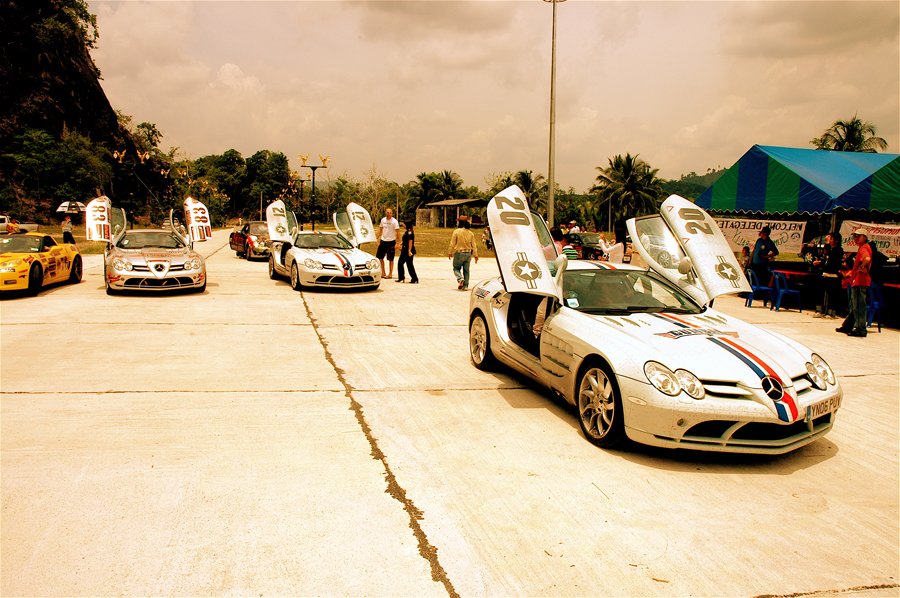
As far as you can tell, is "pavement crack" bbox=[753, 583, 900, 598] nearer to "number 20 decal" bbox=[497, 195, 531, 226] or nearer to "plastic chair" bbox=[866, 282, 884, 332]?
"number 20 decal" bbox=[497, 195, 531, 226]

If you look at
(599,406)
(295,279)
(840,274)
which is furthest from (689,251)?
(295,279)

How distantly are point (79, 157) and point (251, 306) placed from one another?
4360 cm

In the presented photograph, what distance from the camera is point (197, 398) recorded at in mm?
5945

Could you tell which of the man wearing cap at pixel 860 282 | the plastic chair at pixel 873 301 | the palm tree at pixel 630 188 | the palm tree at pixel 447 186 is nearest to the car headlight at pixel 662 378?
the man wearing cap at pixel 860 282

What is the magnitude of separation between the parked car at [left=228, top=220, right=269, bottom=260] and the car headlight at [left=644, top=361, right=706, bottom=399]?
2090 centimetres

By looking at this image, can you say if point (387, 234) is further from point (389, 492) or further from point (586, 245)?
point (586, 245)

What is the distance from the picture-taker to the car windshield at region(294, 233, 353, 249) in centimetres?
1492

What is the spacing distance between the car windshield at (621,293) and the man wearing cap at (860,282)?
5.95 m

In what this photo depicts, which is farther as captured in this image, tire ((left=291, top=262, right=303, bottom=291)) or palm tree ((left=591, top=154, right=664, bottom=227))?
palm tree ((left=591, top=154, right=664, bottom=227))

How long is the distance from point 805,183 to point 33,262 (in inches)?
653

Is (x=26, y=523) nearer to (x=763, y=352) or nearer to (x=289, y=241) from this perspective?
(x=763, y=352)

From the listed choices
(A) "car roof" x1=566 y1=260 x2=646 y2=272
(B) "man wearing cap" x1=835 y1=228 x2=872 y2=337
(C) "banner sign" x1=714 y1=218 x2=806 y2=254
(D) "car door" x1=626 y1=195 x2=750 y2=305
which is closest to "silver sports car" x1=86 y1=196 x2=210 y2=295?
(A) "car roof" x1=566 y1=260 x2=646 y2=272

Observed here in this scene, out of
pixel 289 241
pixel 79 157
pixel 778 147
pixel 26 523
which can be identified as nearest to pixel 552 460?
pixel 26 523

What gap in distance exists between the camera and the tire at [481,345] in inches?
278
